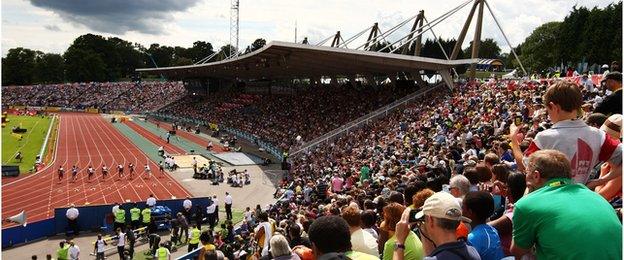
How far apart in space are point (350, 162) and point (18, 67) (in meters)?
125

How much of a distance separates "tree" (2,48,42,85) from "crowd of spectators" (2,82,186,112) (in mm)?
14234

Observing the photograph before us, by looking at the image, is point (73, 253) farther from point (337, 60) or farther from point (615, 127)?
point (337, 60)

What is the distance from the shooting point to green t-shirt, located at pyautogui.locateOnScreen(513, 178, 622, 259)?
103 inches

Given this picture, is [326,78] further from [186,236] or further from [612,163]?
[612,163]

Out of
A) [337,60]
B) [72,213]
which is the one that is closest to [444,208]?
[72,213]

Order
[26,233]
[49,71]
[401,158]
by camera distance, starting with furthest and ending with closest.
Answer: [49,71] → [26,233] → [401,158]

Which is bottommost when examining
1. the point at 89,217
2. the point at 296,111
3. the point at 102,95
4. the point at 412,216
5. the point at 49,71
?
the point at 89,217

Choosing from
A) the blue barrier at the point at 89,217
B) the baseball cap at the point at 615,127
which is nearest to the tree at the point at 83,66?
the blue barrier at the point at 89,217

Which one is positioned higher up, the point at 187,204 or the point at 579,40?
the point at 579,40

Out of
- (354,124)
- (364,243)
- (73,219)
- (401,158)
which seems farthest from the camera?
(354,124)

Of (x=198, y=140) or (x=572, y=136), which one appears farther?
(x=198, y=140)

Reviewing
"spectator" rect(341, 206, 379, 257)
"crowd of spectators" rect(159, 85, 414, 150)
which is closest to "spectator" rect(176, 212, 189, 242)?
"spectator" rect(341, 206, 379, 257)

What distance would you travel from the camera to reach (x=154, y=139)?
159 ft

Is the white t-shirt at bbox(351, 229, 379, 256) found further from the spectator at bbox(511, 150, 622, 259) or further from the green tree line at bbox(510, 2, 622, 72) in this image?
the green tree line at bbox(510, 2, 622, 72)
